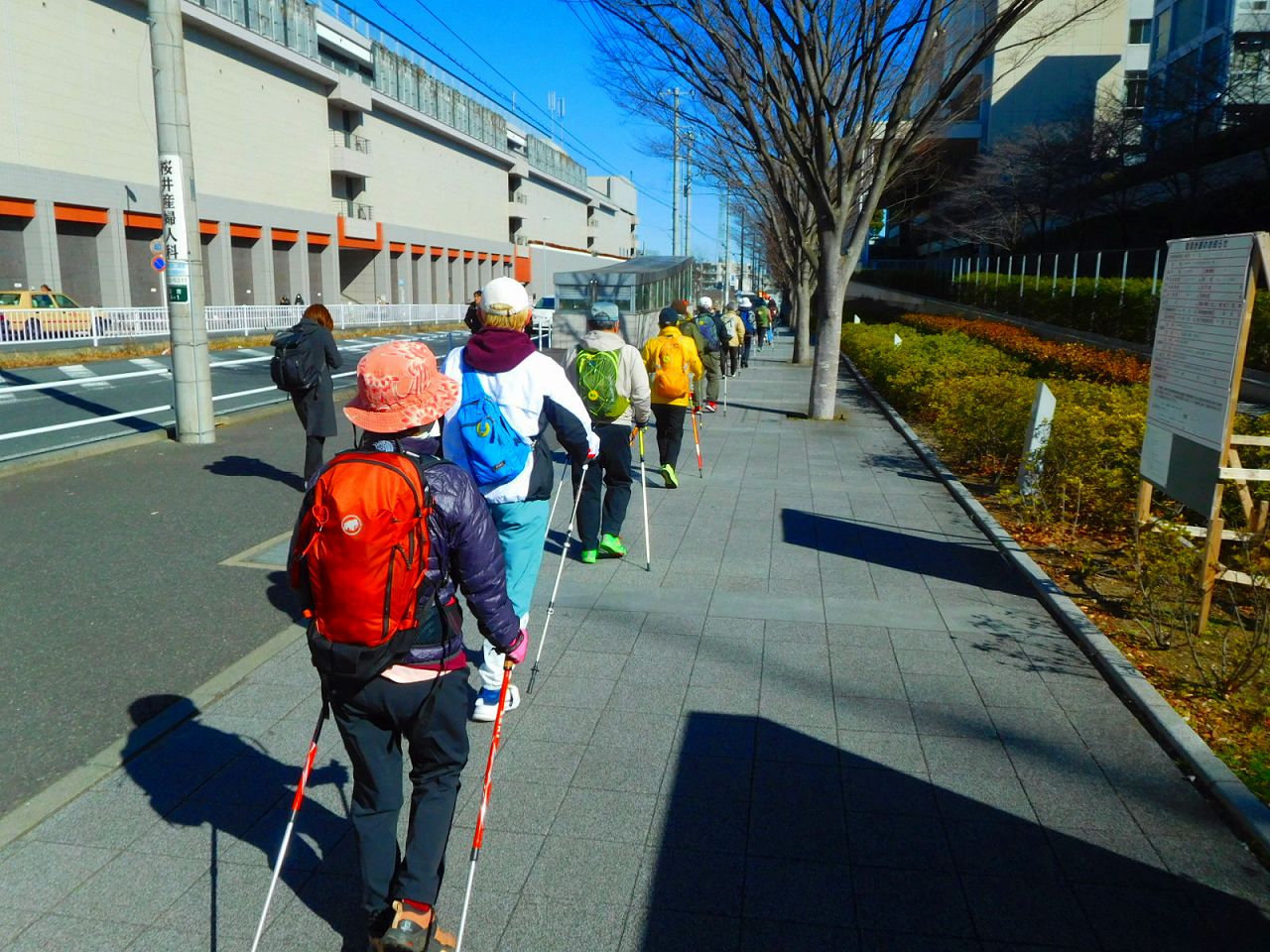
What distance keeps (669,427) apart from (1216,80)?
86.5 ft

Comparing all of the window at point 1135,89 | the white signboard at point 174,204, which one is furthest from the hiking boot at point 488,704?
the window at point 1135,89

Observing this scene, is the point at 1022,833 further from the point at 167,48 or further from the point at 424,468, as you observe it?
the point at 167,48

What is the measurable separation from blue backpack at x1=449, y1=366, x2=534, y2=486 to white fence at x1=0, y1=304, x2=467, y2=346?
13.9 m

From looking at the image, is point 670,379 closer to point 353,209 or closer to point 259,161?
point 259,161

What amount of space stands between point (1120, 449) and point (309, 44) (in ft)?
144

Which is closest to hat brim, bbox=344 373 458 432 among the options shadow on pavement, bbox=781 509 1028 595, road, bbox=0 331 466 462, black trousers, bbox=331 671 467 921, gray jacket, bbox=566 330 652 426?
black trousers, bbox=331 671 467 921

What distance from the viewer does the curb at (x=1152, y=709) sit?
365 centimetres

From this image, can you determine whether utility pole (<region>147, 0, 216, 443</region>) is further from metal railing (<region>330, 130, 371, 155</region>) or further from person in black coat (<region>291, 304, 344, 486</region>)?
metal railing (<region>330, 130, 371, 155</region>)

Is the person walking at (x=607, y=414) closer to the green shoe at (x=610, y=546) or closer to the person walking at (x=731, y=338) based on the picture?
the green shoe at (x=610, y=546)

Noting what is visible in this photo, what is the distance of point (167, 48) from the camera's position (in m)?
11.2

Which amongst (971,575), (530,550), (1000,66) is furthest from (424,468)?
(1000,66)

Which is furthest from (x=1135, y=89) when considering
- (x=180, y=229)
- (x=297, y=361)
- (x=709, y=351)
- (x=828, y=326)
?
(x=297, y=361)

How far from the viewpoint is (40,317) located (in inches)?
973

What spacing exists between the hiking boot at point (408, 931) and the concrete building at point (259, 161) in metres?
32.7
